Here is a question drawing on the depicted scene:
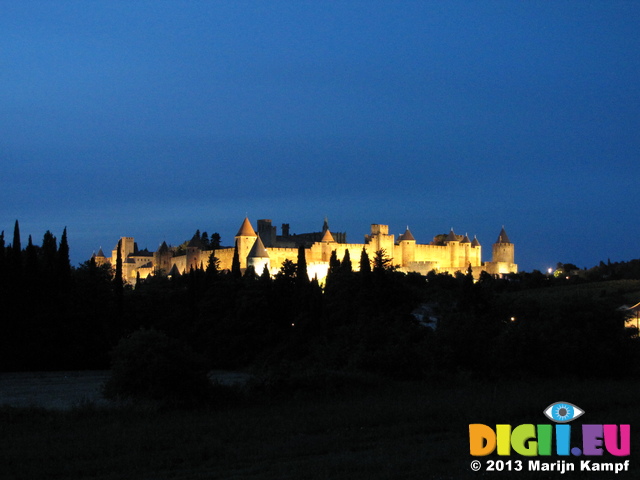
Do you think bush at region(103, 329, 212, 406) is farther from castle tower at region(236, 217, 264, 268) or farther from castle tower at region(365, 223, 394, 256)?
castle tower at region(365, 223, 394, 256)

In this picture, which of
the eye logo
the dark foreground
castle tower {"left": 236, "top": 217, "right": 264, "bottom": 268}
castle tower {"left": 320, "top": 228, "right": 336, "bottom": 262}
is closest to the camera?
the dark foreground

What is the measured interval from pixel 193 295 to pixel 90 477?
90.5 ft

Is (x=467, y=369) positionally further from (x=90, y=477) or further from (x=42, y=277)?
(x=42, y=277)

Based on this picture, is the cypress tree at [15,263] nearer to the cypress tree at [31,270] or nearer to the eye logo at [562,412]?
the cypress tree at [31,270]

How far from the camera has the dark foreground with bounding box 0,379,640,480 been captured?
30.7ft

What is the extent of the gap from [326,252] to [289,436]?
65.1 meters

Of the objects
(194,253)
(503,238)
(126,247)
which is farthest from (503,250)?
(126,247)

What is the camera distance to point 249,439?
37.1ft

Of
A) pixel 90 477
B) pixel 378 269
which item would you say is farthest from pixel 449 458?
pixel 378 269

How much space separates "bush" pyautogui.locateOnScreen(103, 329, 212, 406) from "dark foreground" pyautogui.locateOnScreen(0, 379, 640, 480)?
672 millimetres

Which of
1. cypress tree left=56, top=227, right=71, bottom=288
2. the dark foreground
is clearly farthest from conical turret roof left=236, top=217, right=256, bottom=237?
the dark foreground

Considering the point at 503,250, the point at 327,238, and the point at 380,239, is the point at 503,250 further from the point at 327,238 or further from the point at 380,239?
the point at 327,238

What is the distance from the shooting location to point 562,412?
45.0 feet

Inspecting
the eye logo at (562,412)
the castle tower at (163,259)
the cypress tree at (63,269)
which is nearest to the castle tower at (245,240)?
the castle tower at (163,259)
